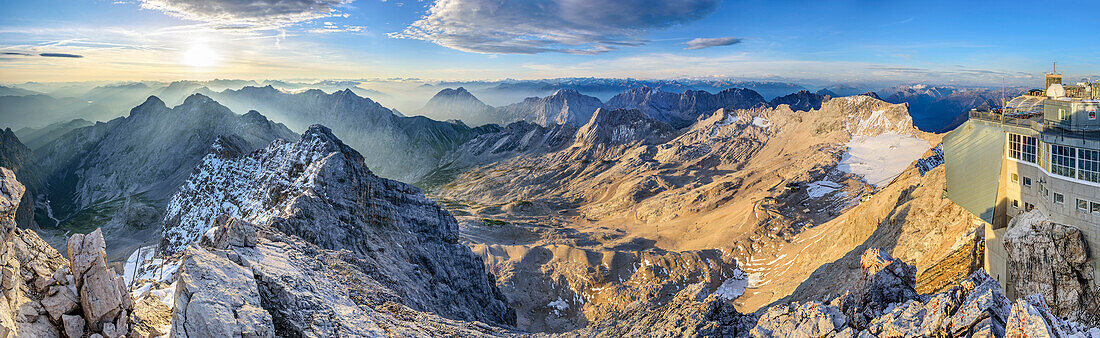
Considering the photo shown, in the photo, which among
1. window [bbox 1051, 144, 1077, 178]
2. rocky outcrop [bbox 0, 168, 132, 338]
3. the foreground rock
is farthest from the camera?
window [bbox 1051, 144, 1077, 178]

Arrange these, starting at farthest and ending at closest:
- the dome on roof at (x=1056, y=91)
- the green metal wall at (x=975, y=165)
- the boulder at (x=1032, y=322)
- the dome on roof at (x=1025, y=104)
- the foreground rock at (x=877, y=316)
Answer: the dome on roof at (x=1025, y=104) < the dome on roof at (x=1056, y=91) < the green metal wall at (x=975, y=165) < the foreground rock at (x=877, y=316) < the boulder at (x=1032, y=322)

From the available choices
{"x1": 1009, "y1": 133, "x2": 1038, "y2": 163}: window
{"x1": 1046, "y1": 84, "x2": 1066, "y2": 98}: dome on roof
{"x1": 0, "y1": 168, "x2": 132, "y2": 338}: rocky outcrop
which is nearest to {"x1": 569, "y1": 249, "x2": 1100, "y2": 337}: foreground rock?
{"x1": 1009, "y1": 133, "x2": 1038, "y2": 163}: window

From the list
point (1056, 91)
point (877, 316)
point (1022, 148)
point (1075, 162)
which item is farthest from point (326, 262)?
point (1056, 91)

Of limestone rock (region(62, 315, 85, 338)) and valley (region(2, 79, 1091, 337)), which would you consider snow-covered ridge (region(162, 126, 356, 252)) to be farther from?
limestone rock (region(62, 315, 85, 338))

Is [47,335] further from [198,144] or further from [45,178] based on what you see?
[45,178]

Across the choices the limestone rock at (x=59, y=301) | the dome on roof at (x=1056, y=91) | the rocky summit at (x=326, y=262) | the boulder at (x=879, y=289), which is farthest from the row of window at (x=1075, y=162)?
the limestone rock at (x=59, y=301)

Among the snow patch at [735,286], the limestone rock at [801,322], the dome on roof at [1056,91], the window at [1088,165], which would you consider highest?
the dome on roof at [1056,91]

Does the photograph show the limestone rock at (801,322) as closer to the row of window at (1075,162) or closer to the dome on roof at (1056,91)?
the row of window at (1075,162)

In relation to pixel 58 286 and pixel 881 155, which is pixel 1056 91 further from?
pixel 881 155
